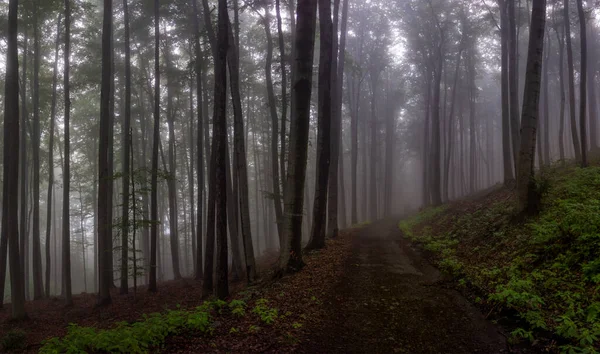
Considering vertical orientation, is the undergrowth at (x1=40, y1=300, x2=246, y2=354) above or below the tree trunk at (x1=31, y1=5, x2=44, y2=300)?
below

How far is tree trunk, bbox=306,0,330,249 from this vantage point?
1256 centimetres

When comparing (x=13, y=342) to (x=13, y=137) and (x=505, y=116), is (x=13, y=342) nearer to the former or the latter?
(x=13, y=137)

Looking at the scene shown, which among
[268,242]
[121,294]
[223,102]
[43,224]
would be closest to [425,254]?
[223,102]

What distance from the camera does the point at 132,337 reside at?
496 cm

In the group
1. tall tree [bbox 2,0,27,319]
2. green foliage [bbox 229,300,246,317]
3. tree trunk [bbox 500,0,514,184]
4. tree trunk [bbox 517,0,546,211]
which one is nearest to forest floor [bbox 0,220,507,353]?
green foliage [bbox 229,300,246,317]

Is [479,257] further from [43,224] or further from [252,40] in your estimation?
[43,224]

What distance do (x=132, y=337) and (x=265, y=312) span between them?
2076mm

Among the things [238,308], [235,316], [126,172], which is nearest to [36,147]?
[126,172]

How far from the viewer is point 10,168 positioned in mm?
11367

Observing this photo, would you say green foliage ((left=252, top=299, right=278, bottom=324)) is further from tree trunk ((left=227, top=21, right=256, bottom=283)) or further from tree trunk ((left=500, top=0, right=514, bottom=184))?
tree trunk ((left=500, top=0, right=514, bottom=184))

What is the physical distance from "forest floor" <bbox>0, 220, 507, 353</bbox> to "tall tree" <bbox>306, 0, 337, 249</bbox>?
2.45 metres

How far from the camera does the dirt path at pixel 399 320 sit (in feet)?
15.8

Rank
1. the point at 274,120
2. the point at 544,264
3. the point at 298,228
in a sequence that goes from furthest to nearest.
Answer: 1. the point at 274,120
2. the point at 298,228
3. the point at 544,264

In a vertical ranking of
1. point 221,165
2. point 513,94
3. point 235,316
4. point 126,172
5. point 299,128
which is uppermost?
point 513,94
